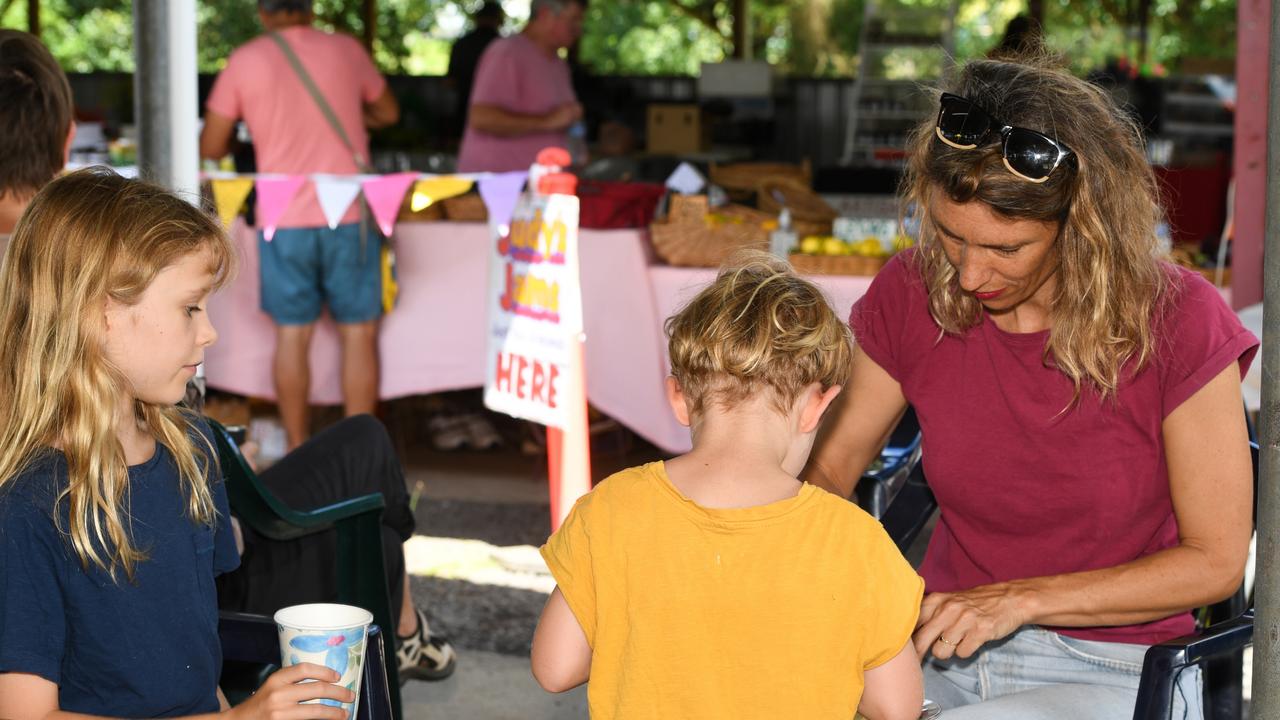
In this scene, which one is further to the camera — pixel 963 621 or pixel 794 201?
pixel 794 201

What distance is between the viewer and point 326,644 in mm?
1666

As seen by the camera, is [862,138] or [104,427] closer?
[104,427]

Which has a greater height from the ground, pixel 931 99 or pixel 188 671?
pixel 931 99

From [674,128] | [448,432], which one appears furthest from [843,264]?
[674,128]

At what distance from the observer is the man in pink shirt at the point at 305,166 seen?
493 centimetres

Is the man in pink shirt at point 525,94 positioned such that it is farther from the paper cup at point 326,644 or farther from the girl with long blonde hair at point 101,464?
the paper cup at point 326,644

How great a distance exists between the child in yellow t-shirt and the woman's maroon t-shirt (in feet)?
1.64

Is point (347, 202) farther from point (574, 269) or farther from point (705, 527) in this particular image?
point (705, 527)

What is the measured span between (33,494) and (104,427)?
0.11m

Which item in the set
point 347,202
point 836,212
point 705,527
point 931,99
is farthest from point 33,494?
point 836,212

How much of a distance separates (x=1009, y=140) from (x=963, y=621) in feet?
2.02

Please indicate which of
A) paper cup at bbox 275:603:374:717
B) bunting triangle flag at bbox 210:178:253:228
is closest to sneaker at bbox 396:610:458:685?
paper cup at bbox 275:603:374:717

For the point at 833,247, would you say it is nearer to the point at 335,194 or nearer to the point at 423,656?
the point at 335,194

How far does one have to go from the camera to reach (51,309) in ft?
5.44
